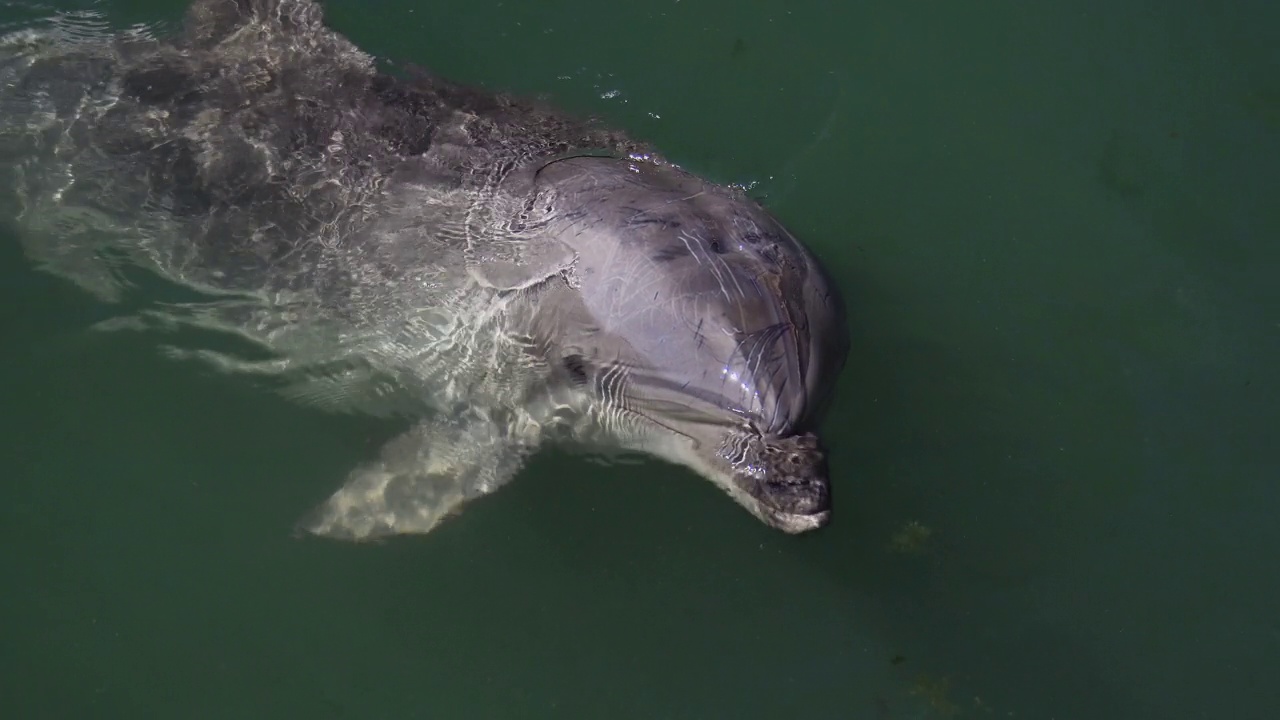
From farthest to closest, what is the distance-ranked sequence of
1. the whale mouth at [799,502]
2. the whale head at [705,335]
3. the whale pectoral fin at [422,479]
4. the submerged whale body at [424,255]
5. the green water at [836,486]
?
the whale pectoral fin at [422,479] < the green water at [836,486] < the submerged whale body at [424,255] < the whale head at [705,335] < the whale mouth at [799,502]

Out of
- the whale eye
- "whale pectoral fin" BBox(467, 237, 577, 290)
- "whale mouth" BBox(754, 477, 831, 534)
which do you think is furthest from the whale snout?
"whale pectoral fin" BBox(467, 237, 577, 290)

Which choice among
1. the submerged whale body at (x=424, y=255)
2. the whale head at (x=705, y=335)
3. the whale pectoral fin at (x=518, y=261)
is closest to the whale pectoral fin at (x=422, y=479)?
the submerged whale body at (x=424, y=255)

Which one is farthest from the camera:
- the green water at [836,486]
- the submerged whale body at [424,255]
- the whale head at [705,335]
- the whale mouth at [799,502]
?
the green water at [836,486]

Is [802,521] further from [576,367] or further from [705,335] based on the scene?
[576,367]

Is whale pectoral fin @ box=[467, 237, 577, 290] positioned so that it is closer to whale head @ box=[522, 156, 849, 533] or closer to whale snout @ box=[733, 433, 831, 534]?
whale head @ box=[522, 156, 849, 533]

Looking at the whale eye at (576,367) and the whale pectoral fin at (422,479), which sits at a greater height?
the whale eye at (576,367)

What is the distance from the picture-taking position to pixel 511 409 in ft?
21.4

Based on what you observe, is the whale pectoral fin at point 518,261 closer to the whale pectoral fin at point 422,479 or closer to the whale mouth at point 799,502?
the whale pectoral fin at point 422,479

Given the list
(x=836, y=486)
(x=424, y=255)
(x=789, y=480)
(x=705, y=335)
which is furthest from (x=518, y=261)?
(x=836, y=486)

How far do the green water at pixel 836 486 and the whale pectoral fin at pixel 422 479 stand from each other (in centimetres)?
12

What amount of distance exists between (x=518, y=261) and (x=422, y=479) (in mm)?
1522

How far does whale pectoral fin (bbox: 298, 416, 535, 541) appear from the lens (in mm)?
6352

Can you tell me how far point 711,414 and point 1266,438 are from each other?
12.9ft

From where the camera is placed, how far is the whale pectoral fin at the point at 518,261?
606 centimetres
